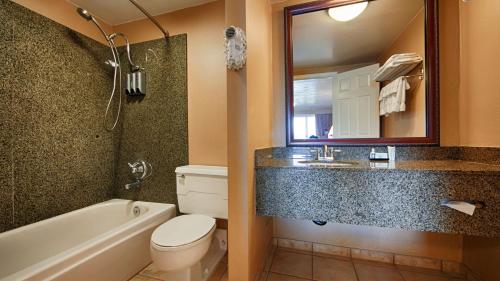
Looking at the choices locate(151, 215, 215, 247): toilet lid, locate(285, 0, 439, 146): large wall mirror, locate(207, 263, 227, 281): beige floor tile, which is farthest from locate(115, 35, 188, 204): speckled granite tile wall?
locate(285, 0, 439, 146): large wall mirror

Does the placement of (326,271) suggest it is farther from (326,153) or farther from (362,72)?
(362,72)

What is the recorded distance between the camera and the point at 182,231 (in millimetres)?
1266

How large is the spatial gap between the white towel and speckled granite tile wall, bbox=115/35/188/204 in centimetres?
169

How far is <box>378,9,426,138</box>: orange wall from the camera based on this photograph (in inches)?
51.9

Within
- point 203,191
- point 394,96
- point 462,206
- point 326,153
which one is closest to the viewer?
point 462,206

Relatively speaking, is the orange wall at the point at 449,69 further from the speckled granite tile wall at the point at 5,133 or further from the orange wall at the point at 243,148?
the speckled granite tile wall at the point at 5,133

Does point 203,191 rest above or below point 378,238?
above

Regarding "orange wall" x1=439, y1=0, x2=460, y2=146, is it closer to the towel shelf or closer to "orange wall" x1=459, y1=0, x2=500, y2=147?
"orange wall" x1=459, y1=0, x2=500, y2=147

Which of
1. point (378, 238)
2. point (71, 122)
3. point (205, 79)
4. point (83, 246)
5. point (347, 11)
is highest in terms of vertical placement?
point (347, 11)

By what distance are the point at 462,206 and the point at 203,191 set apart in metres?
1.57

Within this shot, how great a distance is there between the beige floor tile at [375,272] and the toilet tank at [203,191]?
3.51 ft

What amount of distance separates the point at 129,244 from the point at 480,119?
8.02 feet

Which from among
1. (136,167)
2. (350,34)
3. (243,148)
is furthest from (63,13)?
(350,34)

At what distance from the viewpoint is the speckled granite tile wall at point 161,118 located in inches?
73.2
